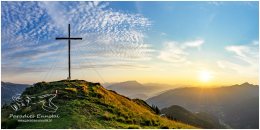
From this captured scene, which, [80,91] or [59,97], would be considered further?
[80,91]

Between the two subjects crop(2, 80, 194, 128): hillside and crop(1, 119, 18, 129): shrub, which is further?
crop(1, 119, 18, 129): shrub

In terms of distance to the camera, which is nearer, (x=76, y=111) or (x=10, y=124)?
(x=10, y=124)

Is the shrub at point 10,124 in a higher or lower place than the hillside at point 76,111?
lower

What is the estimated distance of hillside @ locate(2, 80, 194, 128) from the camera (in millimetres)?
29431

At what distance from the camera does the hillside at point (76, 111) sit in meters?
29.4

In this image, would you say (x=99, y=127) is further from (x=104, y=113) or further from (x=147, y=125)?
(x=147, y=125)

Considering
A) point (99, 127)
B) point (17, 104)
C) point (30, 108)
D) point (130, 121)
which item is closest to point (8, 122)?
point (30, 108)

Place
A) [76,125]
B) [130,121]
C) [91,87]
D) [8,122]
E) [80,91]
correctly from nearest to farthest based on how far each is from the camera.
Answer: [76,125], [8,122], [130,121], [80,91], [91,87]

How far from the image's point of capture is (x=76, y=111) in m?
31.6

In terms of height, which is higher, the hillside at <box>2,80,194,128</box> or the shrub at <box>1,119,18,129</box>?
the hillside at <box>2,80,194,128</box>

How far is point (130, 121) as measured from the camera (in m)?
32.8

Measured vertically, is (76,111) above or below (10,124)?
above

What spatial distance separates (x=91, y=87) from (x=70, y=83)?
114 inches

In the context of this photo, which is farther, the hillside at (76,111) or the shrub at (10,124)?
the shrub at (10,124)
